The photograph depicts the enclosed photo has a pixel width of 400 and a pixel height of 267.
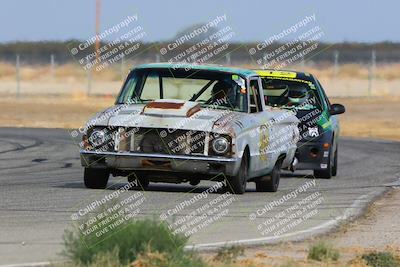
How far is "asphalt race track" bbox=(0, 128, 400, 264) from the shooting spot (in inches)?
487

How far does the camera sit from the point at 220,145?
1636cm

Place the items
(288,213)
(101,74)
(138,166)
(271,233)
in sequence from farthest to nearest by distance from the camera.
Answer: (101,74), (138,166), (288,213), (271,233)

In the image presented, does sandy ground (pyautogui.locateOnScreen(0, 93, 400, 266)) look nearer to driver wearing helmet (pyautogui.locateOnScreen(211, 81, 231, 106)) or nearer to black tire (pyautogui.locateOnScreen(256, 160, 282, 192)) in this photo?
black tire (pyautogui.locateOnScreen(256, 160, 282, 192))

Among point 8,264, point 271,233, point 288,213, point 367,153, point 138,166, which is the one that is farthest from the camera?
point 367,153

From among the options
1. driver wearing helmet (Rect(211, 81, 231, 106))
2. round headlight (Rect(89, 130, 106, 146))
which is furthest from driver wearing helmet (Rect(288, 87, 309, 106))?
→ round headlight (Rect(89, 130, 106, 146))

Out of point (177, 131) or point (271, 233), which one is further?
point (177, 131)

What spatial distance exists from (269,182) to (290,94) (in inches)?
163

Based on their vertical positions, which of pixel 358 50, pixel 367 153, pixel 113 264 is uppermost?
pixel 113 264

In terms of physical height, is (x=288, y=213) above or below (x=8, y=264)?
below

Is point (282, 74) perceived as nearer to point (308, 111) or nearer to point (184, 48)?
point (308, 111)

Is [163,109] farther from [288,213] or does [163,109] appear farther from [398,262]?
[398,262]

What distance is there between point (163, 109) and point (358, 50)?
86.2m

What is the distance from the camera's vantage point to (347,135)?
41844 millimetres

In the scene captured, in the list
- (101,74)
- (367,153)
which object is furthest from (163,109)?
(101,74)
